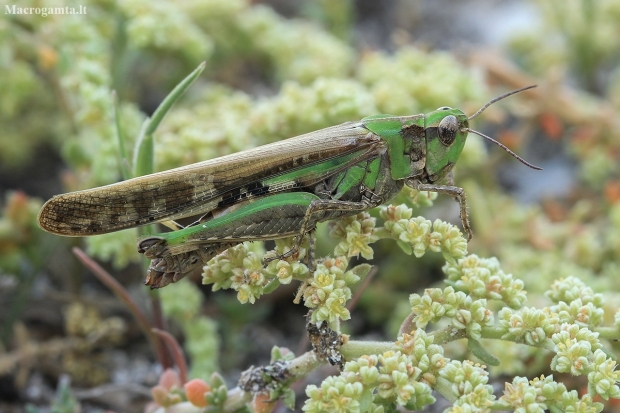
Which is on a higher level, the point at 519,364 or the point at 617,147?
the point at 617,147

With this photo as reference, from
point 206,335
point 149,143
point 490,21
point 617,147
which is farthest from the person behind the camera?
point 490,21

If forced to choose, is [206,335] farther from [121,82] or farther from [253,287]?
[121,82]

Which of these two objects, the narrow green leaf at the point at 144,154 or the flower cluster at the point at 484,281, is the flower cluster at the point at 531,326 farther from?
the narrow green leaf at the point at 144,154

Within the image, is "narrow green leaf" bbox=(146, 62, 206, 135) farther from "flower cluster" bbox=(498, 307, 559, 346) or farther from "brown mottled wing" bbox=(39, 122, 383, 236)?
"flower cluster" bbox=(498, 307, 559, 346)

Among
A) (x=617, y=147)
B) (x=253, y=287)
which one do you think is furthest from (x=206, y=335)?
(x=617, y=147)

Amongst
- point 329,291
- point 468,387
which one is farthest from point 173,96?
point 468,387

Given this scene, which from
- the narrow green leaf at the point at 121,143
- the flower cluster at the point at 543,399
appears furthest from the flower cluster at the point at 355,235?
the narrow green leaf at the point at 121,143
